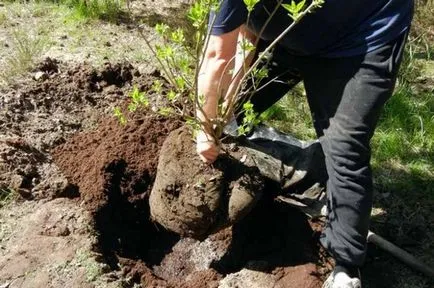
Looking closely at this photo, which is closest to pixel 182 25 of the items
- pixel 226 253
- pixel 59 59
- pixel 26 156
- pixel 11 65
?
pixel 59 59

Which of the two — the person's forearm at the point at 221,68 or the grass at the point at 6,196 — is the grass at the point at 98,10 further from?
the person's forearm at the point at 221,68

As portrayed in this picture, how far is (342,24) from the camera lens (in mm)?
2385

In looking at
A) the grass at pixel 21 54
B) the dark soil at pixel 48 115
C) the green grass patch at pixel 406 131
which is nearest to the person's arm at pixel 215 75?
the dark soil at pixel 48 115

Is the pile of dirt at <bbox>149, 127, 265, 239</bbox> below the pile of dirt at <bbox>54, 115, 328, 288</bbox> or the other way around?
the other way around

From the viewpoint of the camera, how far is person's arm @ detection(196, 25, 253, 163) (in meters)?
2.35

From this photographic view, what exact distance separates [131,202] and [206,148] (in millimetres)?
658

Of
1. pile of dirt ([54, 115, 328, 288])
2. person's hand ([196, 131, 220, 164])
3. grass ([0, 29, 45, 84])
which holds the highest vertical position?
person's hand ([196, 131, 220, 164])

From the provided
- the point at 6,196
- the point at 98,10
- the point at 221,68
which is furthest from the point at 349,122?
the point at 98,10

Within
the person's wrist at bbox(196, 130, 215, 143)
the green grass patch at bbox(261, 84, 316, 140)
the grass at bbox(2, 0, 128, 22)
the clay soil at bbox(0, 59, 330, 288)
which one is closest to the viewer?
the person's wrist at bbox(196, 130, 215, 143)

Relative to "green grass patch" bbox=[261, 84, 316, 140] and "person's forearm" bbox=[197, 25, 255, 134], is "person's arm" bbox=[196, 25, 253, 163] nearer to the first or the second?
"person's forearm" bbox=[197, 25, 255, 134]

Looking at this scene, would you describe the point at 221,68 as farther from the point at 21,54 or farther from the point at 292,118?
the point at 21,54

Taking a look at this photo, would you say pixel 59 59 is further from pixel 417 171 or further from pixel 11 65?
pixel 417 171

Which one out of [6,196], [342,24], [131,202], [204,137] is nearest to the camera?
[342,24]

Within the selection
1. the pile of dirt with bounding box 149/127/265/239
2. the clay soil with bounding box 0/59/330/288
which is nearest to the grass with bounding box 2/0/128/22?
the clay soil with bounding box 0/59/330/288
